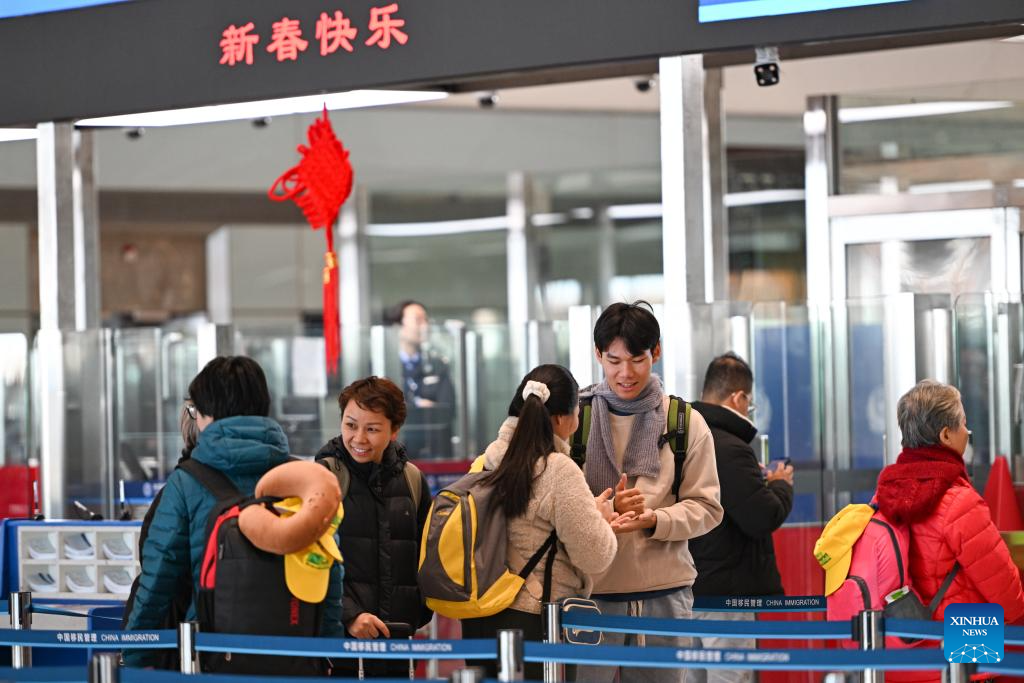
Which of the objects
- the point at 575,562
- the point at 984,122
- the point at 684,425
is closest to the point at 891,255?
the point at 984,122

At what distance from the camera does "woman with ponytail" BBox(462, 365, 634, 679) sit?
3807 mm

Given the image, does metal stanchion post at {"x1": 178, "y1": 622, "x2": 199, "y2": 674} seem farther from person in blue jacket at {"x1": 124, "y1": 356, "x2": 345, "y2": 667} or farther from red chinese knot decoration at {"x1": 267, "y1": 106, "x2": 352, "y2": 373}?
red chinese knot decoration at {"x1": 267, "y1": 106, "x2": 352, "y2": 373}

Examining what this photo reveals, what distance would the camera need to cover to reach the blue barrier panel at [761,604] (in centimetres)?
468

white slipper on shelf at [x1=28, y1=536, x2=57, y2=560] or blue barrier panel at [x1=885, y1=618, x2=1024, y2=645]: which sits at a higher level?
blue barrier panel at [x1=885, y1=618, x2=1024, y2=645]

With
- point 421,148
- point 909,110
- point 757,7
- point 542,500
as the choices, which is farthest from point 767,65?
point 421,148

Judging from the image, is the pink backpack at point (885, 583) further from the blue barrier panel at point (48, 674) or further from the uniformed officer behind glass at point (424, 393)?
the uniformed officer behind glass at point (424, 393)

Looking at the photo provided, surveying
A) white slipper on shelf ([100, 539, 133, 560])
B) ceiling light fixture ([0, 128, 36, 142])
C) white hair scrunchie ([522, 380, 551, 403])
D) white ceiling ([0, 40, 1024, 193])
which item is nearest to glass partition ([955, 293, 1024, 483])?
white hair scrunchie ([522, 380, 551, 403])

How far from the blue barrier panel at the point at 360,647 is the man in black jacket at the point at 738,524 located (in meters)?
1.53

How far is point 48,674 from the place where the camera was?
3.52 meters

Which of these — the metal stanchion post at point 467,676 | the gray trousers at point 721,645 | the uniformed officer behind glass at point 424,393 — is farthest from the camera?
the uniformed officer behind glass at point 424,393

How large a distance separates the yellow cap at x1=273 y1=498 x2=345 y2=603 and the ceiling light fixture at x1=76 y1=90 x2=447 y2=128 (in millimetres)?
3348

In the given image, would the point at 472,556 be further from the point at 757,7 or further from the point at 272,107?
the point at 272,107

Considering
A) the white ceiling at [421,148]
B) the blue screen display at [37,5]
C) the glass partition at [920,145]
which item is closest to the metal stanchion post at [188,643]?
the blue screen display at [37,5]

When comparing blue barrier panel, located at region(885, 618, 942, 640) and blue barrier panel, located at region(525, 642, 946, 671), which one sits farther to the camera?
blue barrier panel, located at region(885, 618, 942, 640)
